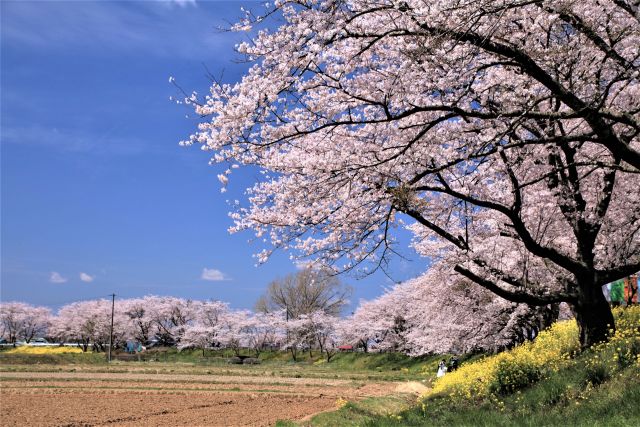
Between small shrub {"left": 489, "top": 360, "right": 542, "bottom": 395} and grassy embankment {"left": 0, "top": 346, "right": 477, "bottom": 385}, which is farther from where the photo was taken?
grassy embankment {"left": 0, "top": 346, "right": 477, "bottom": 385}

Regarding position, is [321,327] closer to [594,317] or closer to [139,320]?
[139,320]

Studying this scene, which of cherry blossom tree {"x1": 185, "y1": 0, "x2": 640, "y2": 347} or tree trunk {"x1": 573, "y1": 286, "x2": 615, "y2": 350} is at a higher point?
cherry blossom tree {"x1": 185, "y1": 0, "x2": 640, "y2": 347}

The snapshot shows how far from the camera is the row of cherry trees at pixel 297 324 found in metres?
30.0

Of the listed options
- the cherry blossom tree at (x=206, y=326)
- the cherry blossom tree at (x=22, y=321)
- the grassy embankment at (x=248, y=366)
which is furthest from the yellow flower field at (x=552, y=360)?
the cherry blossom tree at (x=22, y=321)

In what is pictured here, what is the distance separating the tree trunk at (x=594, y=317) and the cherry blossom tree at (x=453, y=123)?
1.3 inches

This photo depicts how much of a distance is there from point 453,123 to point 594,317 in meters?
6.11

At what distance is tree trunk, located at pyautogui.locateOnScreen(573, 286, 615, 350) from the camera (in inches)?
518

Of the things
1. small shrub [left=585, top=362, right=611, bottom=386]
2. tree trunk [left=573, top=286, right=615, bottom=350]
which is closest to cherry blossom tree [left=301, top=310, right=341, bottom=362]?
tree trunk [left=573, top=286, right=615, bottom=350]

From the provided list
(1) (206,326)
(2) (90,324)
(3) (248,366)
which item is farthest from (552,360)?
(2) (90,324)

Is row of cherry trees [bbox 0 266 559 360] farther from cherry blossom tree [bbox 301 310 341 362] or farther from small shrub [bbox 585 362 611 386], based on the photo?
small shrub [bbox 585 362 611 386]

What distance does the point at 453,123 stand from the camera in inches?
484

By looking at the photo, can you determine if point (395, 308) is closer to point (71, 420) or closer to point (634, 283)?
point (634, 283)

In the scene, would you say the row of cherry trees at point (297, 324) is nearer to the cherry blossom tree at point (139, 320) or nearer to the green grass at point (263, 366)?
the cherry blossom tree at point (139, 320)

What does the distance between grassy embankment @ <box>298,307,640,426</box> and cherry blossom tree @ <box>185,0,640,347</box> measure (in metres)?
1.64
